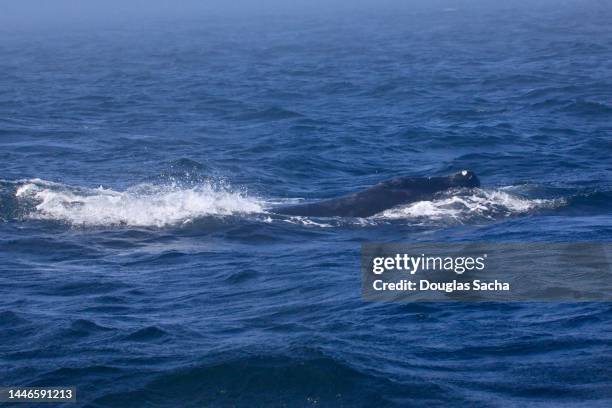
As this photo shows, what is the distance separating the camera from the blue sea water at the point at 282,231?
38.6 feet

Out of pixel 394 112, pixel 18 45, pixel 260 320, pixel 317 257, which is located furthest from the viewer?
pixel 18 45

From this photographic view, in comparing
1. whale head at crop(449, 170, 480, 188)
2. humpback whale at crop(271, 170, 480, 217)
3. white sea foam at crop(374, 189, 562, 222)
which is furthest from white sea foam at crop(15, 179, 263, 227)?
whale head at crop(449, 170, 480, 188)

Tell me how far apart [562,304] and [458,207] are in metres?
6.37

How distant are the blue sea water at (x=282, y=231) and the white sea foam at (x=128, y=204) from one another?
0.23 feet

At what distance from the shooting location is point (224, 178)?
2586 centimetres

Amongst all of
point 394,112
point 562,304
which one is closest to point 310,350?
point 562,304

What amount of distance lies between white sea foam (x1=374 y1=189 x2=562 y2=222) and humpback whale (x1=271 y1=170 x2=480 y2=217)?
0.22 metres

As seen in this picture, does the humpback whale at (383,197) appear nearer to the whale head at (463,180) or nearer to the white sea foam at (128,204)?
the whale head at (463,180)

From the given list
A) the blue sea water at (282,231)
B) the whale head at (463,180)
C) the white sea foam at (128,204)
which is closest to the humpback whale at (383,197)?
the whale head at (463,180)

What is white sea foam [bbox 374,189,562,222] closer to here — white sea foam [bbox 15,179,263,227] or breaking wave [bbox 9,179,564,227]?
breaking wave [bbox 9,179,564,227]

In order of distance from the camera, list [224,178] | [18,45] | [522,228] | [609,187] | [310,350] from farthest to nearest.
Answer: [18,45] → [224,178] → [609,187] → [522,228] → [310,350]

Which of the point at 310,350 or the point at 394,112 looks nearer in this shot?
the point at 310,350

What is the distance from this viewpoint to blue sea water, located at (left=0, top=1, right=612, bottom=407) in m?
11.8

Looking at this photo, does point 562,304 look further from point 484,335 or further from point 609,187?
point 609,187
